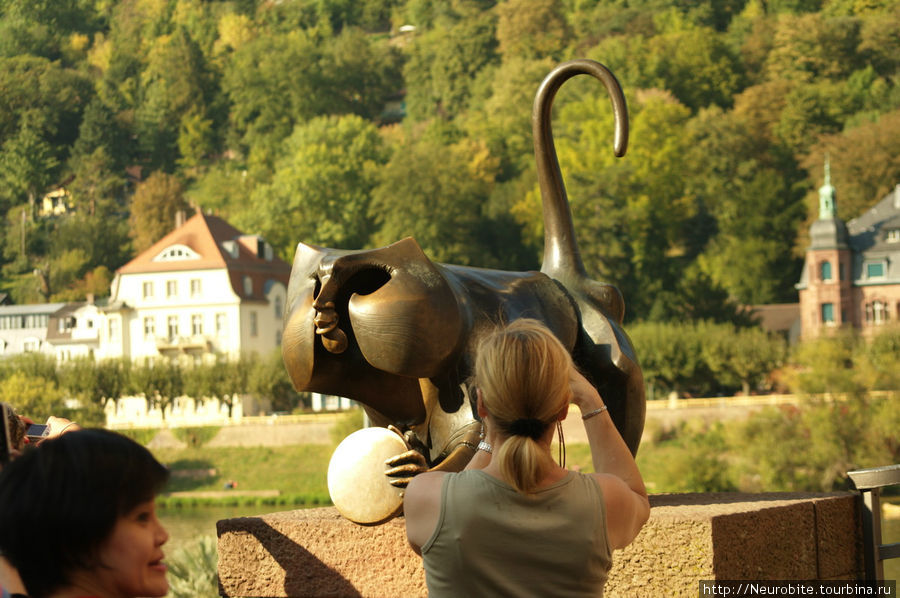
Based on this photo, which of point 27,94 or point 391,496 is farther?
point 27,94

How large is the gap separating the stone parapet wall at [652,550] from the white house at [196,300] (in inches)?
1989

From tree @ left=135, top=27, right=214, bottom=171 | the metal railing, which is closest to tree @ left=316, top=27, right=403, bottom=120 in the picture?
tree @ left=135, top=27, right=214, bottom=171

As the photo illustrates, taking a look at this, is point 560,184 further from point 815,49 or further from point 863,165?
point 815,49

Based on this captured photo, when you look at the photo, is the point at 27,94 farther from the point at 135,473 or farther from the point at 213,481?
the point at 135,473

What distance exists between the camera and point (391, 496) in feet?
15.6

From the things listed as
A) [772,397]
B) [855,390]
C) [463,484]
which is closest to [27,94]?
[772,397]

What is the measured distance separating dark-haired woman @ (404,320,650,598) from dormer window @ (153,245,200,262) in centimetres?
5620

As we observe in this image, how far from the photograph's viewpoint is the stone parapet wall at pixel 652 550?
4.89 meters

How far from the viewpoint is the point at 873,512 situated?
5273mm

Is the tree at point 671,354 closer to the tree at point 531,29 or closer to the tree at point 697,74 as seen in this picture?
the tree at point 697,74

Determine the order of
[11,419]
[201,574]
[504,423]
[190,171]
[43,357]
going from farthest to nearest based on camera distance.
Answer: [190,171] → [43,357] → [201,574] → [11,419] → [504,423]

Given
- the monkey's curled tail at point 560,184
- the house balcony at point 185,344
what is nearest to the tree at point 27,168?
the house balcony at point 185,344

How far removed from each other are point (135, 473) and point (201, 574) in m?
6.80

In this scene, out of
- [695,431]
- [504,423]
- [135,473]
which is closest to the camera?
[135,473]
